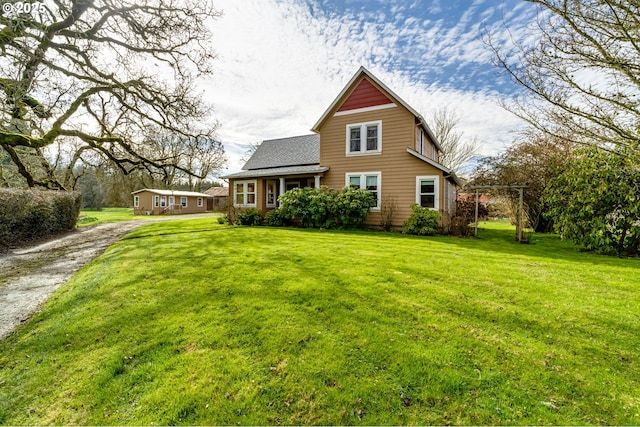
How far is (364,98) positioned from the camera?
49.6 feet

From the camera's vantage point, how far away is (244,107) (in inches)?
772

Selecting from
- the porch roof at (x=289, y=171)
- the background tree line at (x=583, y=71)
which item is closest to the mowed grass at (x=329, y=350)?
the background tree line at (x=583, y=71)

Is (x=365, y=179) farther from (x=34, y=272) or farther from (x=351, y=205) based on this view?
(x=34, y=272)

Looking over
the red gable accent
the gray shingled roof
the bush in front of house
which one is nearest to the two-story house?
the red gable accent

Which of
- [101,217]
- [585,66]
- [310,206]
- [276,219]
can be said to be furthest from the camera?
[101,217]

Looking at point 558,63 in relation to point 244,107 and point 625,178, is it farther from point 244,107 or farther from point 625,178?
point 244,107

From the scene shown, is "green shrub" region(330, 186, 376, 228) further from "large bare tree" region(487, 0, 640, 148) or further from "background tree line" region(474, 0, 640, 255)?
"large bare tree" region(487, 0, 640, 148)

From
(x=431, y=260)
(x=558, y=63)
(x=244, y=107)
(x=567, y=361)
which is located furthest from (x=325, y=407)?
(x=244, y=107)

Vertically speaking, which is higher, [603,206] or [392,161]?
[392,161]

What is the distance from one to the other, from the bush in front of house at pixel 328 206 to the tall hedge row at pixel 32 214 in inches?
425

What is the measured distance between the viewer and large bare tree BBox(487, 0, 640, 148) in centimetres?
402

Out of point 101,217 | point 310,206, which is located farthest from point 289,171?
point 101,217

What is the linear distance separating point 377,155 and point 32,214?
16058 millimetres

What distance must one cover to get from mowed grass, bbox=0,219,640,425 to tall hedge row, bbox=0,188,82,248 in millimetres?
7953
